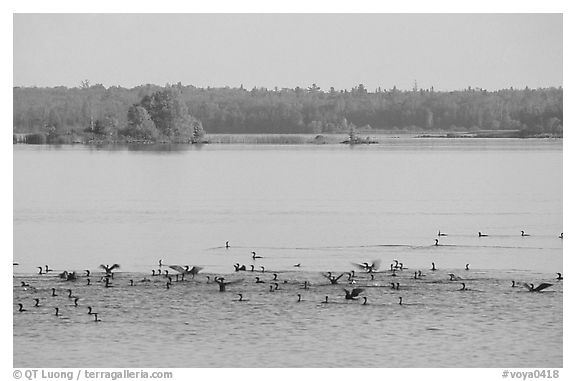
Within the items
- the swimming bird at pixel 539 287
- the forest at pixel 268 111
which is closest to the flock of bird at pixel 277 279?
the swimming bird at pixel 539 287

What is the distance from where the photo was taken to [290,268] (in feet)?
58.8

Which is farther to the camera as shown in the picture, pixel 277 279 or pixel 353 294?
pixel 277 279

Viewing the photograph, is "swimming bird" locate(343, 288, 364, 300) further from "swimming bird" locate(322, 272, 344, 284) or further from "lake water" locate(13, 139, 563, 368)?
"swimming bird" locate(322, 272, 344, 284)

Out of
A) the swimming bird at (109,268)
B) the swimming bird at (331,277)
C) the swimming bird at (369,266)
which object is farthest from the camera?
the swimming bird at (369,266)

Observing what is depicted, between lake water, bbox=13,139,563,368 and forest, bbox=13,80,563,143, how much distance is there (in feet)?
10.1

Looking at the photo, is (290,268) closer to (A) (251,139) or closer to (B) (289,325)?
(B) (289,325)

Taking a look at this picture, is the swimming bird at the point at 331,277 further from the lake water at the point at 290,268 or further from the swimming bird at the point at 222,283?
the swimming bird at the point at 222,283

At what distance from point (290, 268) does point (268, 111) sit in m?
29.6

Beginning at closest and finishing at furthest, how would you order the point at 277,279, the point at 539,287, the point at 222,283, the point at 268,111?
the point at 539,287
the point at 222,283
the point at 277,279
the point at 268,111

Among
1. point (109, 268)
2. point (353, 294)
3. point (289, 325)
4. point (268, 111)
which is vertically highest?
point (268, 111)

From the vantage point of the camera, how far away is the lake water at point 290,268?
13.1 meters

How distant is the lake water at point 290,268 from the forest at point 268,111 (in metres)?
3.09

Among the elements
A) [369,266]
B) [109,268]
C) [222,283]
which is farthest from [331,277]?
[109,268]

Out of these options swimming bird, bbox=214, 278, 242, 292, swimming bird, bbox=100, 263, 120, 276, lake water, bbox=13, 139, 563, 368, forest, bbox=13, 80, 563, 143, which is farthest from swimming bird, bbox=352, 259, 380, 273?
forest, bbox=13, 80, 563, 143
